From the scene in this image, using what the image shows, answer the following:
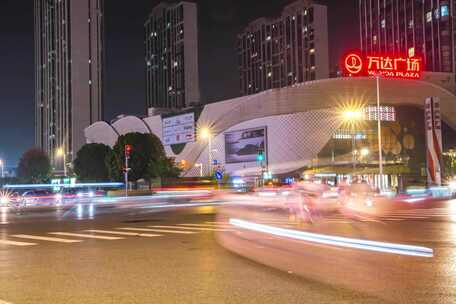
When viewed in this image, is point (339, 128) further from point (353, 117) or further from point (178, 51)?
point (178, 51)

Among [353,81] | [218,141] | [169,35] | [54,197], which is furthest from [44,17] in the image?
[54,197]

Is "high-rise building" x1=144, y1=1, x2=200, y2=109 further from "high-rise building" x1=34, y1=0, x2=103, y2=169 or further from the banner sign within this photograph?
the banner sign

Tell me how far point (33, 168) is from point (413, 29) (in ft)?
311

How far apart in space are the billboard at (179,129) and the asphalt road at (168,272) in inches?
3899

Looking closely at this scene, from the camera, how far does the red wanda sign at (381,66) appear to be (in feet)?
192

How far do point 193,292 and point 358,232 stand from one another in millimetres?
10231

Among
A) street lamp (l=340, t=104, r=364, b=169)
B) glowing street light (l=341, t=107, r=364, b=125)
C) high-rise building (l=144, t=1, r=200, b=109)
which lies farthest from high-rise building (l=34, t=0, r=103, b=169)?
glowing street light (l=341, t=107, r=364, b=125)

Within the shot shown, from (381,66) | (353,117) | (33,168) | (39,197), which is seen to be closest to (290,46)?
A: (33,168)

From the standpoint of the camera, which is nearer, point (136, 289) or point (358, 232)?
point (136, 289)

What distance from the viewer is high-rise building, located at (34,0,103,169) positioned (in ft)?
567

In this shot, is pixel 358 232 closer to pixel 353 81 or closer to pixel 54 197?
pixel 54 197

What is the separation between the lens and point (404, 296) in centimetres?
858

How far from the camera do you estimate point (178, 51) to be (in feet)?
605

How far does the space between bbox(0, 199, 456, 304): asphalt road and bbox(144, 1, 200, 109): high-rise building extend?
155 metres
